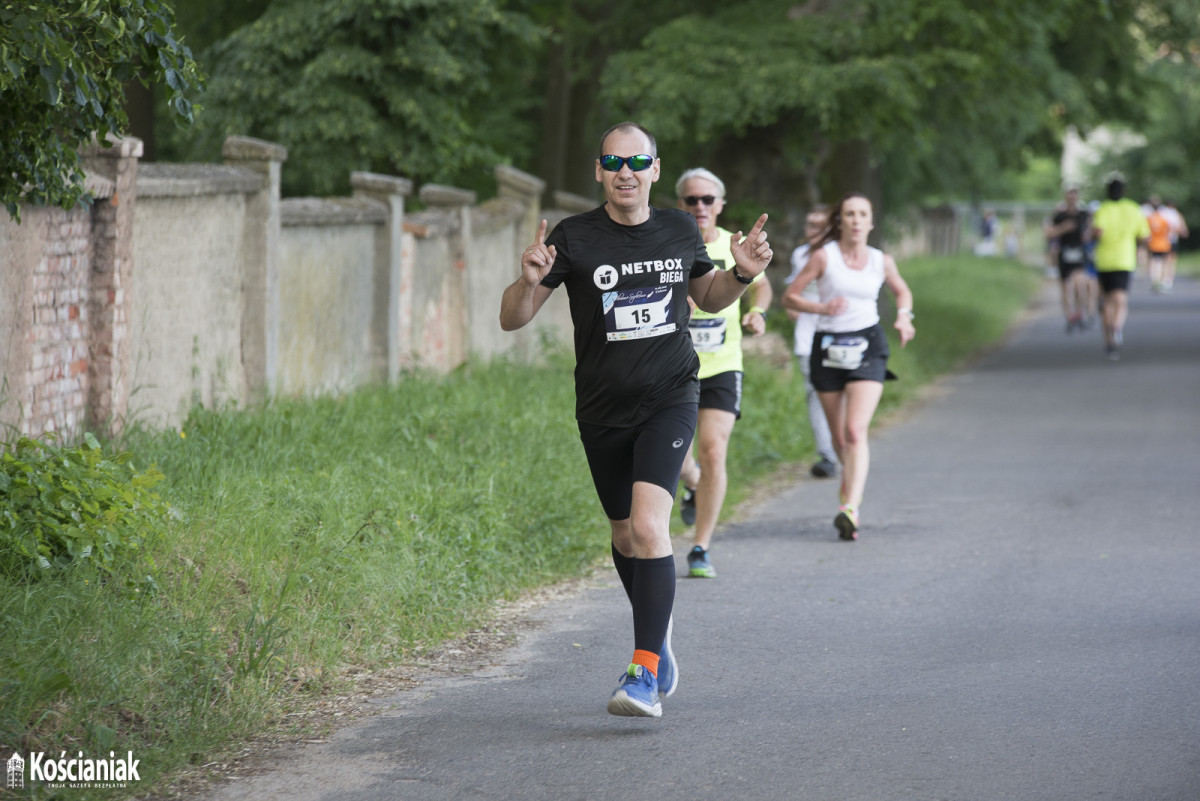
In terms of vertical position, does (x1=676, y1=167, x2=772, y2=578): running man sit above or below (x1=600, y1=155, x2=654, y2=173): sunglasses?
below

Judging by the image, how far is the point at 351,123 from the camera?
51.6 ft

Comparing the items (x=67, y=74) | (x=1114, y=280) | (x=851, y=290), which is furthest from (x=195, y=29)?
(x=67, y=74)

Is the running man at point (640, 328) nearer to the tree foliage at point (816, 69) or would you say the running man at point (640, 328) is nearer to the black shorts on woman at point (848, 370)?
the black shorts on woman at point (848, 370)

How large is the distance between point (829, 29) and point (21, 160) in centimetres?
1215

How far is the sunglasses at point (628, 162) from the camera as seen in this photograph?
209 inches

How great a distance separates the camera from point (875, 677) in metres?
5.79

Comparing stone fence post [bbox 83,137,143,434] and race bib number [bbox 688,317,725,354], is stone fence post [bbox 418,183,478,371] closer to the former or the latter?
stone fence post [bbox 83,137,143,434]

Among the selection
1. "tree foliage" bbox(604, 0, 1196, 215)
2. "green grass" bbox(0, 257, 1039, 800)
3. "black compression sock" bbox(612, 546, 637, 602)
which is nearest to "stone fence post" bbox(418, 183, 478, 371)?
"green grass" bbox(0, 257, 1039, 800)

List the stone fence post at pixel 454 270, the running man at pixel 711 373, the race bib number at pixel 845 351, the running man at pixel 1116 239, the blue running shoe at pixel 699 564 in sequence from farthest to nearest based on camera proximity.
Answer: the running man at pixel 1116 239 < the stone fence post at pixel 454 270 < the race bib number at pixel 845 351 < the blue running shoe at pixel 699 564 < the running man at pixel 711 373

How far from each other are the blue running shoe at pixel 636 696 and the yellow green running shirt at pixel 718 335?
261 cm

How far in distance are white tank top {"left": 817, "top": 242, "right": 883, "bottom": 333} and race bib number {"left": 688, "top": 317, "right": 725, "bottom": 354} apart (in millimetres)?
1357

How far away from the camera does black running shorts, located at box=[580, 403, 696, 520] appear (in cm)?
532

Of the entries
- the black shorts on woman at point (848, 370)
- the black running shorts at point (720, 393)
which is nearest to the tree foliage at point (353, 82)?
the black shorts on woman at point (848, 370)

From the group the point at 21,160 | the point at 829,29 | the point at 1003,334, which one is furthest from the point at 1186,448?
the point at 1003,334
